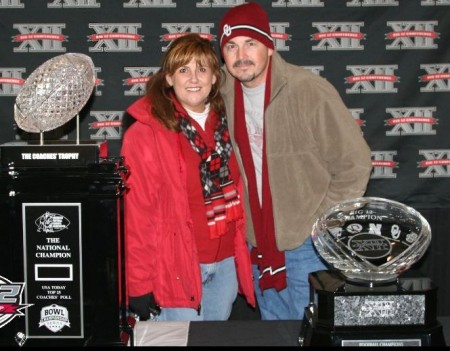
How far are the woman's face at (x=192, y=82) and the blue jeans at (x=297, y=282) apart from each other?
1.99ft

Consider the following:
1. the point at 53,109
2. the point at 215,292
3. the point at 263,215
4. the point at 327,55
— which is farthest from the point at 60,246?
the point at 327,55

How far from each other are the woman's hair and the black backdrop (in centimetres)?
85

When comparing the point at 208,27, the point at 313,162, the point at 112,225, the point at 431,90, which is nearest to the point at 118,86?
the point at 208,27

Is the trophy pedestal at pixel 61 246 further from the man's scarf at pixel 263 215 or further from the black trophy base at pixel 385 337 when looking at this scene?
the man's scarf at pixel 263 215

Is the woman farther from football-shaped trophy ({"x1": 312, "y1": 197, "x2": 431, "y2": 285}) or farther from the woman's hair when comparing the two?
football-shaped trophy ({"x1": 312, "y1": 197, "x2": 431, "y2": 285})

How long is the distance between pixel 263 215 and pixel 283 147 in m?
0.24

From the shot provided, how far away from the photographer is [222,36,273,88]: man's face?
223 centimetres

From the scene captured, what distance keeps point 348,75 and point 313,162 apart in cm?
86

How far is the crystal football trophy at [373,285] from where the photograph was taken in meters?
1.42

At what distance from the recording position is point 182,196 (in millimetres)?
2098

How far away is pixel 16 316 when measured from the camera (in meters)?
1.57

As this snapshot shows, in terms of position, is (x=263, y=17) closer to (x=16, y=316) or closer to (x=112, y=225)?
(x=112, y=225)

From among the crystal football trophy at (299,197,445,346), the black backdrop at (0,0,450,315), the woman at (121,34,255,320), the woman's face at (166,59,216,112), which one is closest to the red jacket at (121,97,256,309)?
the woman at (121,34,255,320)

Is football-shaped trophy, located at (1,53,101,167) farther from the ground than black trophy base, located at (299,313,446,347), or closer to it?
farther from the ground
